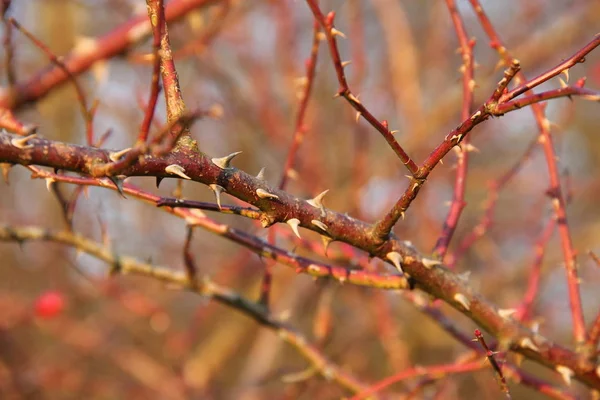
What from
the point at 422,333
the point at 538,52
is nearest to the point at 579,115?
the point at 538,52

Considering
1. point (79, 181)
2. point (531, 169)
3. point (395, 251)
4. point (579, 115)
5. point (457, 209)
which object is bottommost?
point (79, 181)

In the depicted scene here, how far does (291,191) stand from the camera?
4160 mm

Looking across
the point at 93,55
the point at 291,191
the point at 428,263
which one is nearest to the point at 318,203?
the point at 428,263

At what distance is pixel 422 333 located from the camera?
395 cm

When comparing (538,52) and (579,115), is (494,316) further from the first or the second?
(579,115)

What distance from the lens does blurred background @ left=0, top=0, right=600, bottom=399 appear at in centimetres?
363

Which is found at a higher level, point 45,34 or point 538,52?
point 45,34

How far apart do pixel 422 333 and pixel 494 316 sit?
8.52ft

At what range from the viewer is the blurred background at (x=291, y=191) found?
363 cm

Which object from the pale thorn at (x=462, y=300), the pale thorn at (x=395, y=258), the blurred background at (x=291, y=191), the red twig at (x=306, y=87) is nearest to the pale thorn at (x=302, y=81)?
the red twig at (x=306, y=87)

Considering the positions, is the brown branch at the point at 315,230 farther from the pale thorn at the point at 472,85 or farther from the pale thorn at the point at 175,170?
the pale thorn at the point at 472,85

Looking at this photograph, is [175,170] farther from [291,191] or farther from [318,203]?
[291,191]

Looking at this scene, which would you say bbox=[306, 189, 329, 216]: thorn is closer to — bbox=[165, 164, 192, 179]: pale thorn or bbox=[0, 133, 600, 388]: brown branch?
bbox=[0, 133, 600, 388]: brown branch

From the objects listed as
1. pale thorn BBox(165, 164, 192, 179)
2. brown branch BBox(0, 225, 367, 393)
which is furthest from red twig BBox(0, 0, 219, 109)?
pale thorn BBox(165, 164, 192, 179)
